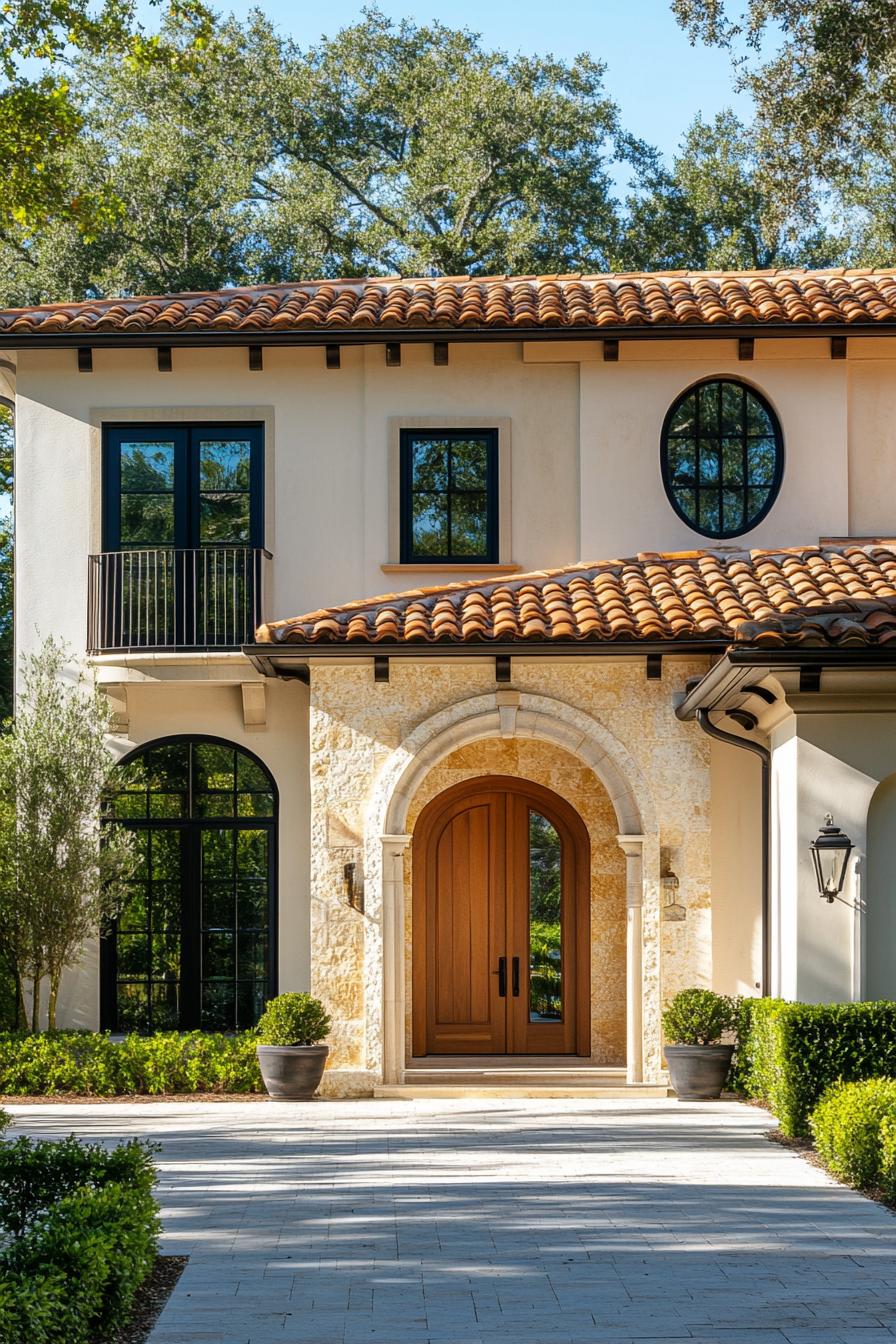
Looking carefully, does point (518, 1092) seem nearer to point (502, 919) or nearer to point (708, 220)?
point (502, 919)

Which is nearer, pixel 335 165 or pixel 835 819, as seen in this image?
pixel 835 819

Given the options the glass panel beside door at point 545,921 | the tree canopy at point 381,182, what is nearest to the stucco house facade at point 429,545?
the glass panel beside door at point 545,921

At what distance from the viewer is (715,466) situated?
18.0 metres

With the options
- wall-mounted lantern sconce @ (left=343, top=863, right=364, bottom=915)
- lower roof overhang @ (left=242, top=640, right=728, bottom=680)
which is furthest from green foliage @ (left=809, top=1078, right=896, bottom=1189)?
wall-mounted lantern sconce @ (left=343, top=863, right=364, bottom=915)

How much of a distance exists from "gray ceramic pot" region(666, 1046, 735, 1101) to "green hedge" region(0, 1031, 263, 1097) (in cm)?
401

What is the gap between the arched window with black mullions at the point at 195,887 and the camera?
57.0 feet

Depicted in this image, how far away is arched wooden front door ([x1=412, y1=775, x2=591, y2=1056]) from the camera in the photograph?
56.4 ft

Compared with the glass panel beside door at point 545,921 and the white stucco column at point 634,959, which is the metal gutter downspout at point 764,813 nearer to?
the white stucco column at point 634,959

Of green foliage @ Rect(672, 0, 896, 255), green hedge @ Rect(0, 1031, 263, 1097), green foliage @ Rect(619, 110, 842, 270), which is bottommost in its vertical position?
green hedge @ Rect(0, 1031, 263, 1097)

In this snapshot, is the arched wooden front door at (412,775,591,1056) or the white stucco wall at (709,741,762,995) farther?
the arched wooden front door at (412,775,591,1056)

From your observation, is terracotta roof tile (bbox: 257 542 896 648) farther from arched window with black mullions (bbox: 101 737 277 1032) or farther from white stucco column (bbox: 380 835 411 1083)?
arched window with black mullions (bbox: 101 737 277 1032)

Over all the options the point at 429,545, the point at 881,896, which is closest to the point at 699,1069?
the point at 881,896

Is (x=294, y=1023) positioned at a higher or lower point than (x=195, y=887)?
lower

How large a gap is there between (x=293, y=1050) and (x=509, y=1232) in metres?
6.02
